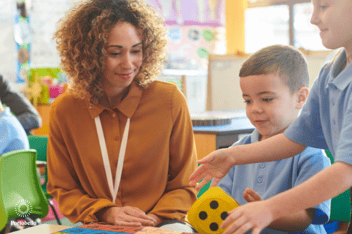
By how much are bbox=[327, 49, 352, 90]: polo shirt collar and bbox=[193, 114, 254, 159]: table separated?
1.46 meters

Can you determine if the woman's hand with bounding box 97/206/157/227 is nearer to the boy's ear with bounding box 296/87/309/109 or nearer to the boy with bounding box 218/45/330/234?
the boy with bounding box 218/45/330/234

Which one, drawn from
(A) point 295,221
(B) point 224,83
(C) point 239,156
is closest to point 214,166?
(C) point 239,156

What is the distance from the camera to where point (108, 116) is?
1.39m

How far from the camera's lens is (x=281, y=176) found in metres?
1.13

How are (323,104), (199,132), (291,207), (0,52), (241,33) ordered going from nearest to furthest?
(291,207)
(323,104)
(199,132)
(0,52)
(241,33)

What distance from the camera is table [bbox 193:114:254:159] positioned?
92.5 inches

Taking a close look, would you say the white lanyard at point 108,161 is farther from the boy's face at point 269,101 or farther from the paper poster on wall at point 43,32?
the paper poster on wall at point 43,32

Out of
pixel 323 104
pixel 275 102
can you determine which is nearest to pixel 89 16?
pixel 275 102

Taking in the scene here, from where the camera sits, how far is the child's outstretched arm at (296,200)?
0.65 meters

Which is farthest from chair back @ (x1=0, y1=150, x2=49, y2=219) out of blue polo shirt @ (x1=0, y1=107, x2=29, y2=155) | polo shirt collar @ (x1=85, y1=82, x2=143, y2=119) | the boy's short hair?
the boy's short hair

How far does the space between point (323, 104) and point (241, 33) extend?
6.26 m

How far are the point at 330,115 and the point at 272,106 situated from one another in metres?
0.32

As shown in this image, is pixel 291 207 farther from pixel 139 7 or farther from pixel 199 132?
pixel 199 132

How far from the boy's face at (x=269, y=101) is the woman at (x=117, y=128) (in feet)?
1.05
